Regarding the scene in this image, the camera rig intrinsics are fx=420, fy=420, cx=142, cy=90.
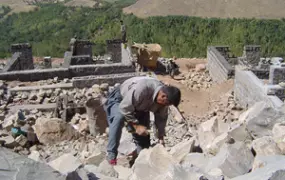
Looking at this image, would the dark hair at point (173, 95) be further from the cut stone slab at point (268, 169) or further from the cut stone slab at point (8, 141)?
the cut stone slab at point (8, 141)

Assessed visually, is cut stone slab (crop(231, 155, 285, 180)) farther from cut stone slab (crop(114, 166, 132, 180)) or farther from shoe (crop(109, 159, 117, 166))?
shoe (crop(109, 159, 117, 166))

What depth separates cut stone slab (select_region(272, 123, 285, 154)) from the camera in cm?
424

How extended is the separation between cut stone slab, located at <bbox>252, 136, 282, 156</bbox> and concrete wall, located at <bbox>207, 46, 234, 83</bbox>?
780cm

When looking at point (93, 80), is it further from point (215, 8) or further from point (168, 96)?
point (215, 8)

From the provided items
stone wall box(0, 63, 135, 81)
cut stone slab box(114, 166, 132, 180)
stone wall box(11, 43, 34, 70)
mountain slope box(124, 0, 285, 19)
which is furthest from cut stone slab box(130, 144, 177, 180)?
mountain slope box(124, 0, 285, 19)

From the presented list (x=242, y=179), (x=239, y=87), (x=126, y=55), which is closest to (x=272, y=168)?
(x=242, y=179)

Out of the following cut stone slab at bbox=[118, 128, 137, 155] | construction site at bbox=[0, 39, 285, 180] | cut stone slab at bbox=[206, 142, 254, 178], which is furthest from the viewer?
cut stone slab at bbox=[118, 128, 137, 155]

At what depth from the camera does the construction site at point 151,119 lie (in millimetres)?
3832

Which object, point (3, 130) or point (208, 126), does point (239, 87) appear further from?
point (3, 130)

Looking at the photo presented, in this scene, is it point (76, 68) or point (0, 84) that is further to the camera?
point (76, 68)

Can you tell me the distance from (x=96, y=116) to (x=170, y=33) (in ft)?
87.5

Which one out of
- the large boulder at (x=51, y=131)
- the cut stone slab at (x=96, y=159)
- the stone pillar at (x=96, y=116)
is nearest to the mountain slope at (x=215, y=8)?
the stone pillar at (x=96, y=116)

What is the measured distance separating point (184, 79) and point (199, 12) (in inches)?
1393

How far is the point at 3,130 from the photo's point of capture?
7719 mm
